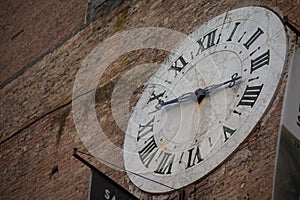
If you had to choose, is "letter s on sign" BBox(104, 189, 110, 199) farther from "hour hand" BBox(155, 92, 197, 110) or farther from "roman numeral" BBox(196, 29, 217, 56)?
"roman numeral" BBox(196, 29, 217, 56)

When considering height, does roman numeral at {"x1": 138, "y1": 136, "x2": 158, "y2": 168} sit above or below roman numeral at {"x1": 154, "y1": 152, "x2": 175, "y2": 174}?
above

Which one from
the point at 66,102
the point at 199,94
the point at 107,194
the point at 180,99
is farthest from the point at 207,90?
the point at 66,102

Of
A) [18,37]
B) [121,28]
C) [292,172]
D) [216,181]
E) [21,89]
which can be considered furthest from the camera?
[18,37]

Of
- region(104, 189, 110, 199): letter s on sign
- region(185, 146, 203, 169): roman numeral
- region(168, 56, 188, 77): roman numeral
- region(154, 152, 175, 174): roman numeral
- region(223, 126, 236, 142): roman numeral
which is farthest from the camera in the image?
region(168, 56, 188, 77): roman numeral

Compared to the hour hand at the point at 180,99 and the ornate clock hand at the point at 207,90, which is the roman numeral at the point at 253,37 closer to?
the ornate clock hand at the point at 207,90

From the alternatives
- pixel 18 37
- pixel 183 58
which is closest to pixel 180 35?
pixel 183 58

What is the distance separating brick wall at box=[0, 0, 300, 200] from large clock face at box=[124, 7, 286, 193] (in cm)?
11

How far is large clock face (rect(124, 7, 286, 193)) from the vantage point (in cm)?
1005

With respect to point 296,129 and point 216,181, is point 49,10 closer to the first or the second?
point 216,181

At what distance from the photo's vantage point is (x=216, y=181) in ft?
32.6

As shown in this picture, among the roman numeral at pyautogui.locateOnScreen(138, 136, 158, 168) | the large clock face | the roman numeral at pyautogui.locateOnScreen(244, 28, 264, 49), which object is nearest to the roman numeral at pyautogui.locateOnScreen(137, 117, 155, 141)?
the large clock face

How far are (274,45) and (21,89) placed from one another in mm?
4539

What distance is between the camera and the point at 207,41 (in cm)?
1098

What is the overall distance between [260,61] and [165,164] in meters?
1.22
